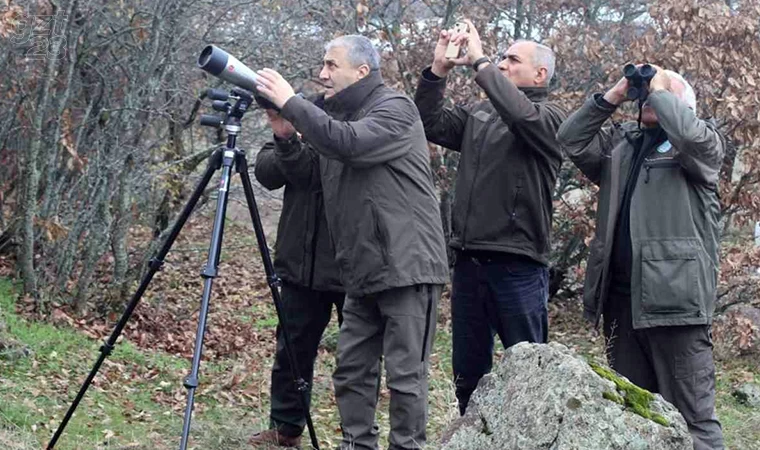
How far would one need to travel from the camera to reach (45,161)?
7.82 meters

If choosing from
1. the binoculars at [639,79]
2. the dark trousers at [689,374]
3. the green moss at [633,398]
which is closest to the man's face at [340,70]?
the binoculars at [639,79]

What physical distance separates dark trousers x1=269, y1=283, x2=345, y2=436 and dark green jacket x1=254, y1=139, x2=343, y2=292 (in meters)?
0.13

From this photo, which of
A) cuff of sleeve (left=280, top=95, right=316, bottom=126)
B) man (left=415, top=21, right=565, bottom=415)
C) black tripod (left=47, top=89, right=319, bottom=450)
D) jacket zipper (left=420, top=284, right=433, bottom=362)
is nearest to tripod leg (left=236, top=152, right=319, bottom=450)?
black tripod (left=47, top=89, right=319, bottom=450)

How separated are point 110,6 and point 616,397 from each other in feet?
19.4

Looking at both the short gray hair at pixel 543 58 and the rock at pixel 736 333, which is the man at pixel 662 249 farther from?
the rock at pixel 736 333

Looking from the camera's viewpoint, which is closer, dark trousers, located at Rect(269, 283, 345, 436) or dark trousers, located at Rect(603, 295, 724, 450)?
dark trousers, located at Rect(603, 295, 724, 450)

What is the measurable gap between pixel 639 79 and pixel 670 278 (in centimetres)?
88

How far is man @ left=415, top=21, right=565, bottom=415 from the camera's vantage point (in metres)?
4.89

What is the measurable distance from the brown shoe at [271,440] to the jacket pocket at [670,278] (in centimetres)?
191

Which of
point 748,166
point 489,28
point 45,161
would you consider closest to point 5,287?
point 45,161

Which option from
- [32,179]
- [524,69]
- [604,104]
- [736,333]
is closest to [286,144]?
[524,69]

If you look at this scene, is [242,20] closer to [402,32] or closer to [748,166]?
[402,32]

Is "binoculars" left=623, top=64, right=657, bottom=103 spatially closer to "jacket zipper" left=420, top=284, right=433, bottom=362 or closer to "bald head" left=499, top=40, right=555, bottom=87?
"bald head" left=499, top=40, right=555, bottom=87

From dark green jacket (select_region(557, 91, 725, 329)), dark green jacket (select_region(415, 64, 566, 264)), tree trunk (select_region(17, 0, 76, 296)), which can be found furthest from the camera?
tree trunk (select_region(17, 0, 76, 296))
